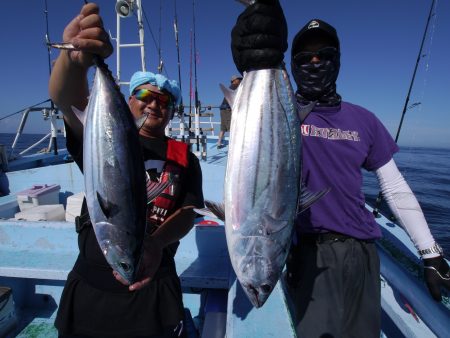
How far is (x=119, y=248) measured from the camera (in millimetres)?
1251

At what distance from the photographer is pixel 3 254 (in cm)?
302

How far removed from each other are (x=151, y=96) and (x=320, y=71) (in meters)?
1.23

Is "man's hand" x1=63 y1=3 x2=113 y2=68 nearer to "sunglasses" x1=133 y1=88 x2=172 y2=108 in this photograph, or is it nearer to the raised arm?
the raised arm

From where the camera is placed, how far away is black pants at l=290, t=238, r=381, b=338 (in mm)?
1816


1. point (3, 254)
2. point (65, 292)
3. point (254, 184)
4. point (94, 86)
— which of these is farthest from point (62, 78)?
point (3, 254)

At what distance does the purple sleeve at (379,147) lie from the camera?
1976 millimetres

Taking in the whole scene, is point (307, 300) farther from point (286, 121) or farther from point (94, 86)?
point (94, 86)

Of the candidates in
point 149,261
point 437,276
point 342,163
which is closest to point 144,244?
point 149,261

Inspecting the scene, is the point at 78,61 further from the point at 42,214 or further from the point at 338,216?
the point at 42,214

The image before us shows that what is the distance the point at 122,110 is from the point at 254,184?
74 cm

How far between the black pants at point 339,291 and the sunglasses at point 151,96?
1411 millimetres

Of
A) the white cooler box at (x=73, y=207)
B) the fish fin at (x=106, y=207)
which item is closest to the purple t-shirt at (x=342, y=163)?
the fish fin at (x=106, y=207)

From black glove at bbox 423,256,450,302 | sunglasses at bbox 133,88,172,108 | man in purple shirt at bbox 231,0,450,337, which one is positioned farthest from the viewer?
black glove at bbox 423,256,450,302

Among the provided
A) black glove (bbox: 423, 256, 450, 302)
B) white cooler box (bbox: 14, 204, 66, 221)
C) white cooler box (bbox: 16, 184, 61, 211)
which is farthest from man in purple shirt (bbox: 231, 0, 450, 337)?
white cooler box (bbox: 16, 184, 61, 211)
